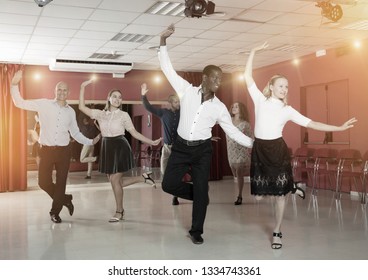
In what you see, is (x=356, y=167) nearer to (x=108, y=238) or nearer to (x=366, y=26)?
(x=366, y=26)

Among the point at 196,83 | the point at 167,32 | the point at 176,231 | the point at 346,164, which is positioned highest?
the point at 196,83

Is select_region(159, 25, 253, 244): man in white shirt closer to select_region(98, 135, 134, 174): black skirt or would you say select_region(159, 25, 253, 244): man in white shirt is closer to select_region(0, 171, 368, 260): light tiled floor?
select_region(0, 171, 368, 260): light tiled floor

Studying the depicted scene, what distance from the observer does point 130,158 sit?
494cm

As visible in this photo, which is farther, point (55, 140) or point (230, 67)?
point (230, 67)

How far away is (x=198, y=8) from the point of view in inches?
187

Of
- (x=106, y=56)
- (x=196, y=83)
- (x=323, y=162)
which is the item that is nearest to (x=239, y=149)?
(x=323, y=162)

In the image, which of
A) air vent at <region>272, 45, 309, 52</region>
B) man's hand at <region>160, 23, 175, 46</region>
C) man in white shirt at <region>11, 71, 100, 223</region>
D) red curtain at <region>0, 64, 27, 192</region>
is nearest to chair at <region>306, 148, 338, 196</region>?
air vent at <region>272, 45, 309, 52</region>

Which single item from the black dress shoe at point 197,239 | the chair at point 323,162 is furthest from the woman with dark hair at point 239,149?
the black dress shoe at point 197,239

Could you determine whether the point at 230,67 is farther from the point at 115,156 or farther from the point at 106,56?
the point at 115,156

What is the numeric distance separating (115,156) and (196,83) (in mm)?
5785

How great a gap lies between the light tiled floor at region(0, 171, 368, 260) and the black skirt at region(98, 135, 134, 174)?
0.67 meters

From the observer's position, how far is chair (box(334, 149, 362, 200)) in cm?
669

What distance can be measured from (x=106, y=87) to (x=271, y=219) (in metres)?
5.87

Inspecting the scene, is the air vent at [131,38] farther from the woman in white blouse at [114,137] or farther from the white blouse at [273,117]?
the white blouse at [273,117]
